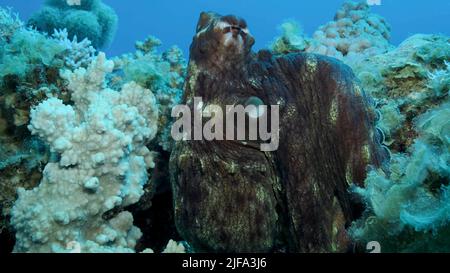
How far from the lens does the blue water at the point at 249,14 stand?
441ft

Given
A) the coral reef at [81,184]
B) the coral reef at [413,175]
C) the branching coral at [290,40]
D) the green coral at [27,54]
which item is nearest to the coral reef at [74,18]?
the green coral at [27,54]

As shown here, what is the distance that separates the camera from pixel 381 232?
2252 millimetres

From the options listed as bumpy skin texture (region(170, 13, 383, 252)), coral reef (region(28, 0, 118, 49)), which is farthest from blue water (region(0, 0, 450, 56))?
bumpy skin texture (region(170, 13, 383, 252))

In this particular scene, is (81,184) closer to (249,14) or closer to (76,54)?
(76,54)

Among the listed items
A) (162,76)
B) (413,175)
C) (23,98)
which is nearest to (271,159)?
(413,175)

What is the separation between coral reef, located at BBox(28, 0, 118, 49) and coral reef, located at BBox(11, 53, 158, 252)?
22.9 feet

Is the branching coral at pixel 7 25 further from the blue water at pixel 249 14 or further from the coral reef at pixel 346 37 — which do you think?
the blue water at pixel 249 14

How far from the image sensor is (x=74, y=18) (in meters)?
8.80

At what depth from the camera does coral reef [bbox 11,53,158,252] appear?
240 centimetres

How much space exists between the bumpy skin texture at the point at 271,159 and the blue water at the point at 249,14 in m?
127

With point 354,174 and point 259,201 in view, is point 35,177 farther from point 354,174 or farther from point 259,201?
point 354,174

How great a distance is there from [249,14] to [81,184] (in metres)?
170

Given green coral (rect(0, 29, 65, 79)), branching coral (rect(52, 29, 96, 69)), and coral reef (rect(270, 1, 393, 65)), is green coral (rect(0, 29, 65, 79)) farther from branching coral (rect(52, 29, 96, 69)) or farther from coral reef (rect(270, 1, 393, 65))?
coral reef (rect(270, 1, 393, 65))

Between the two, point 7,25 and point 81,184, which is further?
point 7,25
